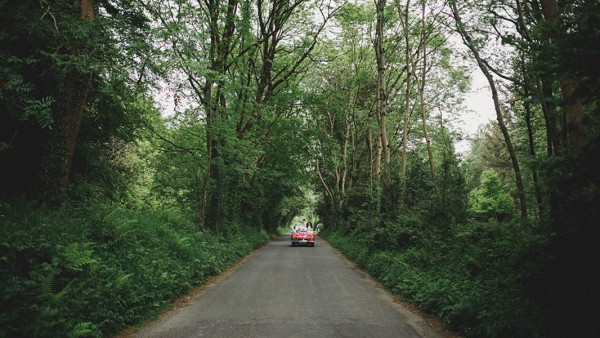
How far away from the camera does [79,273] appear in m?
5.42

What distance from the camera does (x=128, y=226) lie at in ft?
24.4

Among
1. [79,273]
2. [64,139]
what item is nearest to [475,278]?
[79,273]

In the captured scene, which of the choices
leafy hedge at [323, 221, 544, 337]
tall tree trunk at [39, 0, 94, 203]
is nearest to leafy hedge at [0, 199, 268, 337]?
tall tree trunk at [39, 0, 94, 203]

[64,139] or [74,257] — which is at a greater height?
[64,139]

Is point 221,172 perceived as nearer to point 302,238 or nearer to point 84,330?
point 302,238

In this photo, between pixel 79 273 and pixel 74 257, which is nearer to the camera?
pixel 74 257

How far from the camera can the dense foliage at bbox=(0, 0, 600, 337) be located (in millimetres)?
4254

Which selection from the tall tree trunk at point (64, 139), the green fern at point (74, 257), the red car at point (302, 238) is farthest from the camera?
the red car at point (302, 238)

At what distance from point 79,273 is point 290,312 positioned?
12.5 feet

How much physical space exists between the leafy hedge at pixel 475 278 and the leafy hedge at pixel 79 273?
225 inches

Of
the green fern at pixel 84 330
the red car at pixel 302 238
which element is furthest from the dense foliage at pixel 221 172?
the red car at pixel 302 238

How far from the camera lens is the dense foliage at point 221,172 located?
4.25m

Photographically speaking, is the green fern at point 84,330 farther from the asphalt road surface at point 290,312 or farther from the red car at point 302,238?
the red car at point 302,238

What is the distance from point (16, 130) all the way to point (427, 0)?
15.5 metres
